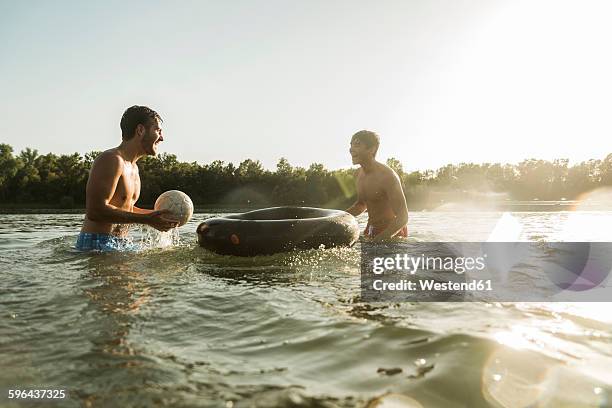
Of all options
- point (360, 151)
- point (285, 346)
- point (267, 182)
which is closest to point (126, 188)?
point (360, 151)

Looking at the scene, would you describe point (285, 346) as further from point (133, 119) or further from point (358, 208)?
point (358, 208)

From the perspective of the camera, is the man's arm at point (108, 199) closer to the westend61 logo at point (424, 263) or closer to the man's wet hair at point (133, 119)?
the man's wet hair at point (133, 119)

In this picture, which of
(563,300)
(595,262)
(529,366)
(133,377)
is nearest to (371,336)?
(529,366)

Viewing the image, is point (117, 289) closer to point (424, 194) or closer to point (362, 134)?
point (362, 134)

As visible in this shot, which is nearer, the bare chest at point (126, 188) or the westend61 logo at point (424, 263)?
the westend61 logo at point (424, 263)

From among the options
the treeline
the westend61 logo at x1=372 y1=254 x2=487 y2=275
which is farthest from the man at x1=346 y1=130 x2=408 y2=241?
the treeline

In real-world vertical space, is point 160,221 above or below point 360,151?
below

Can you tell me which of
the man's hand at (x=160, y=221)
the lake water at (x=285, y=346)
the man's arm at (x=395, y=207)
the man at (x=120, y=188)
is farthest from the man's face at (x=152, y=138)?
the man's arm at (x=395, y=207)

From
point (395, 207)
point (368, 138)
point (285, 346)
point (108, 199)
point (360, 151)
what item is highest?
point (368, 138)

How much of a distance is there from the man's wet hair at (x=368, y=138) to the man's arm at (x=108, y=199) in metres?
3.24

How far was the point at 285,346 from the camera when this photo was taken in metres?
2.82

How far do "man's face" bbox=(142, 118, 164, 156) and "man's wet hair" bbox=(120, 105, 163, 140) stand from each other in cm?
7

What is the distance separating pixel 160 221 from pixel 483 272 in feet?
12.6

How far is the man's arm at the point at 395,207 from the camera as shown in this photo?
7.06 m
